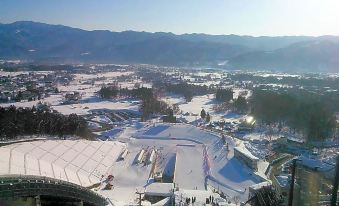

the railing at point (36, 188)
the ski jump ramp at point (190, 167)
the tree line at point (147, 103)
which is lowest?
the ski jump ramp at point (190, 167)

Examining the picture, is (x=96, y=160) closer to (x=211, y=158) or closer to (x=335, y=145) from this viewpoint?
(x=211, y=158)

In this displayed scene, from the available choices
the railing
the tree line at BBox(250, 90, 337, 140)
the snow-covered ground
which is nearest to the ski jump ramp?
the snow-covered ground

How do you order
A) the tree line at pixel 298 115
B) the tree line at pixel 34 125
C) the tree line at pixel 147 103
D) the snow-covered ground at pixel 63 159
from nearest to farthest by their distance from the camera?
the snow-covered ground at pixel 63 159, the tree line at pixel 34 125, the tree line at pixel 298 115, the tree line at pixel 147 103

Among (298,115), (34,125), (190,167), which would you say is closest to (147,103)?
(298,115)

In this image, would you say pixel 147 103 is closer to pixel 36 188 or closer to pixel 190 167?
pixel 190 167

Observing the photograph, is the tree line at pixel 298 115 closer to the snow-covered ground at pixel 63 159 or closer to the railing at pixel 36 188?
the snow-covered ground at pixel 63 159

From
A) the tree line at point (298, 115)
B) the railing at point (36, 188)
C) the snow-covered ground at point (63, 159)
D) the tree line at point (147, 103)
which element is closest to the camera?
the railing at point (36, 188)

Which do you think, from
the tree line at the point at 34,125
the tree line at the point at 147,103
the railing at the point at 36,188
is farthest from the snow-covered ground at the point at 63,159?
the tree line at the point at 147,103
